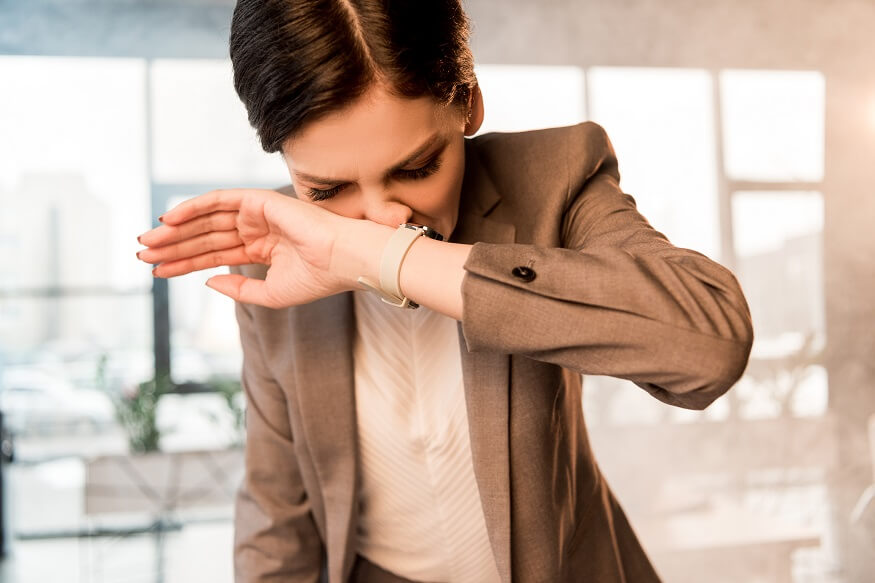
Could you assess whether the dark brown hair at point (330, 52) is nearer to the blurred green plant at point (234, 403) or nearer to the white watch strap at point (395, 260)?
the white watch strap at point (395, 260)

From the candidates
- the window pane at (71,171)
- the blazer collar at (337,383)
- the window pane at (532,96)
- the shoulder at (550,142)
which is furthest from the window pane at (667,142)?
the blazer collar at (337,383)

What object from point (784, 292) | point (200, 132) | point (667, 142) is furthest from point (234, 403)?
point (784, 292)

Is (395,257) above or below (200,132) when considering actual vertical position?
below

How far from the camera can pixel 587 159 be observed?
1.07m

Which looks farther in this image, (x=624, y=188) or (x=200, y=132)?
(x=200, y=132)

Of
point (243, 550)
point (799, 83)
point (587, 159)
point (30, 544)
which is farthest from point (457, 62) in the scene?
point (30, 544)

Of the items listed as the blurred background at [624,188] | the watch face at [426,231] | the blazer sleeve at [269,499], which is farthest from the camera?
the blurred background at [624,188]

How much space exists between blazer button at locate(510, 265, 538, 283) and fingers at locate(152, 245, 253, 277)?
432 mm

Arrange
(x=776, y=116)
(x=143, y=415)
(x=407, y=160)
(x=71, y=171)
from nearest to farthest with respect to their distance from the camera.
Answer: (x=407, y=160)
(x=143, y=415)
(x=776, y=116)
(x=71, y=171)

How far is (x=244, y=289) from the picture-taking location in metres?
1.06

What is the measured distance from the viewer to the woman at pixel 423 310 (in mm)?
817

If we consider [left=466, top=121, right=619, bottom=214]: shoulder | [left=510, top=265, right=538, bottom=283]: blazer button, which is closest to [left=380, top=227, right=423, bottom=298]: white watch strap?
[left=510, top=265, right=538, bottom=283]: blazer button

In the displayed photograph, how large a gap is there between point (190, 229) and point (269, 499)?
1.33 feet

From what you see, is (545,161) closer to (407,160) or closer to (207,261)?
(407,160)
